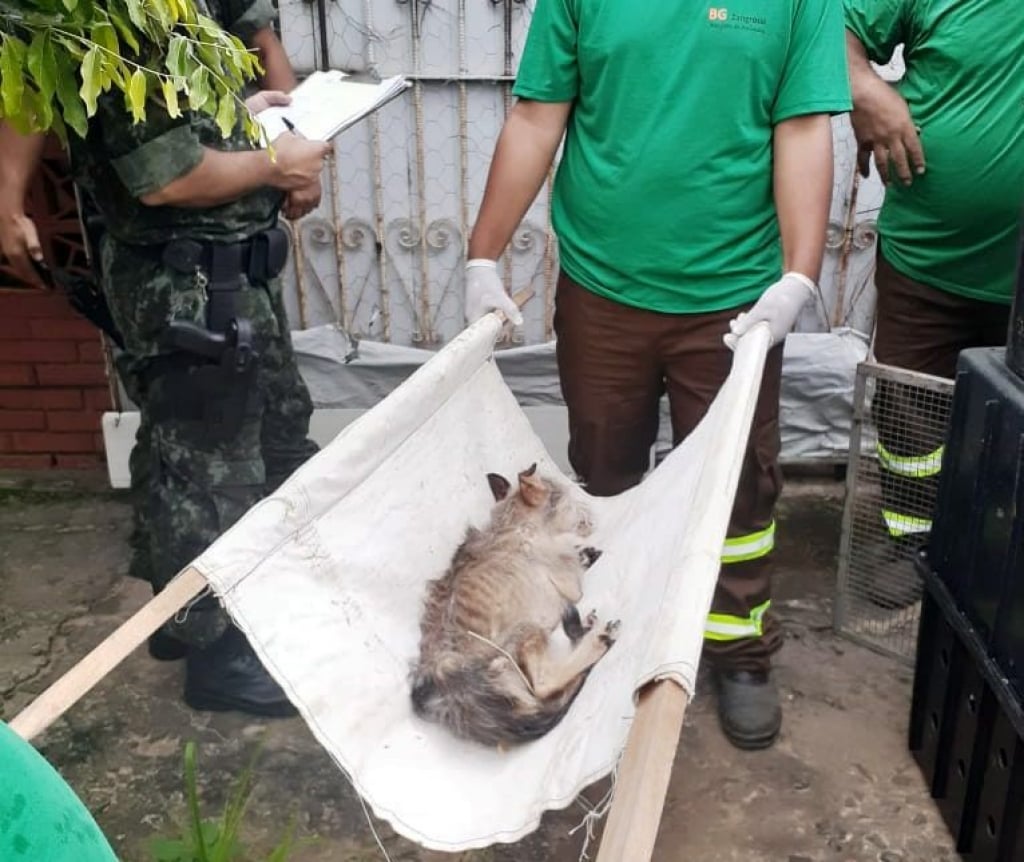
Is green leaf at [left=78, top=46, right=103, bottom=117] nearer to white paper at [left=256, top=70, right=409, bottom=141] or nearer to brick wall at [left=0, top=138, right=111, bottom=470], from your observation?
white paper at [left=256, top=70, right=409, bottom=141]

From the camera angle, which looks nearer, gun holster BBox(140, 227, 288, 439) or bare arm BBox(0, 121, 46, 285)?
bare arm BBox(0, 121, 46, 285)

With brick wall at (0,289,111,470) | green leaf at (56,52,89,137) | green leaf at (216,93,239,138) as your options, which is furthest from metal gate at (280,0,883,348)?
green leaf at (56,52,89,137)

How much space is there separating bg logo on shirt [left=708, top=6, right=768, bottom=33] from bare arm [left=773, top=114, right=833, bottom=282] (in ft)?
0.66

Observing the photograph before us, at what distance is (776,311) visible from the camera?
196 centimetres

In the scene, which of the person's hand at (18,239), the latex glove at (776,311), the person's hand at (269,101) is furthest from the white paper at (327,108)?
the latex glove at (776,311)

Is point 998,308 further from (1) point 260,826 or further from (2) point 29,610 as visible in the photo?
(2) point 29,610

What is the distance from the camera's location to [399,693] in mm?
1687

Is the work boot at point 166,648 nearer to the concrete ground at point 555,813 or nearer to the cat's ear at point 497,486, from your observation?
the concrete ground at point 555,813

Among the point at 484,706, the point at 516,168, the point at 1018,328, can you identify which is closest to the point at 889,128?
the point at 1018,328

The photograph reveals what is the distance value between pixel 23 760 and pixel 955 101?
2.33 metres

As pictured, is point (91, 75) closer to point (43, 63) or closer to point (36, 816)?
point (43, 63)

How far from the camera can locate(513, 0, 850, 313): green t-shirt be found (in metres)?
2.04

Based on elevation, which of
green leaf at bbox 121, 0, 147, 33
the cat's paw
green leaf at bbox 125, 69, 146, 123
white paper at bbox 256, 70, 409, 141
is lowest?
the cat's paw

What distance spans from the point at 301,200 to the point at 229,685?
1164 millimetres
